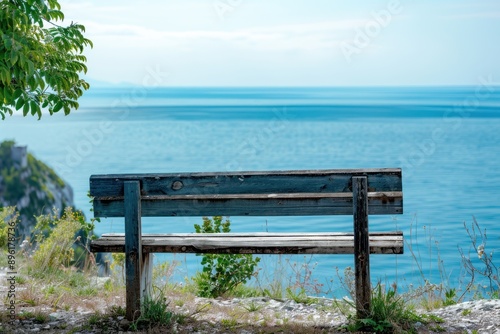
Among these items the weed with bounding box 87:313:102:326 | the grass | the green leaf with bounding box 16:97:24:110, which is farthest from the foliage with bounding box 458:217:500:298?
the green leaf with bounding box 16:97:24:110

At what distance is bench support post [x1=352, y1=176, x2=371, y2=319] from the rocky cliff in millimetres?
19904

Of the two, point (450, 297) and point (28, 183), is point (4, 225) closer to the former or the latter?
point (450, 297)

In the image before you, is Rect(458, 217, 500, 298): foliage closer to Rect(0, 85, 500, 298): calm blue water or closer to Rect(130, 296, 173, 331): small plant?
Rect(0, 85, 500, 298): calm blue water

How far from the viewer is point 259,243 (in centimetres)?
604

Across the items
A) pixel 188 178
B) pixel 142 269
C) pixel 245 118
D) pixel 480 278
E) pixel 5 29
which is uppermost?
pixel 245 118

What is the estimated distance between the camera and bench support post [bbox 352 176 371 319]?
18.9 ft

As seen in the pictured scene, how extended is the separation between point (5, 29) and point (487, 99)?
131651 millimetres

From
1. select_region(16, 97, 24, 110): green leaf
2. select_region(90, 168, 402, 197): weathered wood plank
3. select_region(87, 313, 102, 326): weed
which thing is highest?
select_region(16, 97, 24, 110): green leaf

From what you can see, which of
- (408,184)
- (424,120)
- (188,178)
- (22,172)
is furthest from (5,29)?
(424,120)

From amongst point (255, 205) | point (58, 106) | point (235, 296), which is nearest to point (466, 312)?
point (255, 205)

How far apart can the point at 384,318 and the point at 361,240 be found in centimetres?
68

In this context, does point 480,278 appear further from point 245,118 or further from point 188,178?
point 245,118

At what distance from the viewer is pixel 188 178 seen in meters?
5.98

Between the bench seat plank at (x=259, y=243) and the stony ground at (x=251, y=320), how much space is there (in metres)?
0.63
